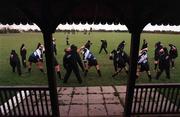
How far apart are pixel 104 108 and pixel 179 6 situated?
3.97 meters

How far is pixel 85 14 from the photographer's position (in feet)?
26.4

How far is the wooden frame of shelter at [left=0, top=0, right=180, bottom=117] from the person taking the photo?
6754 mm

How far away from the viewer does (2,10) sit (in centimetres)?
750

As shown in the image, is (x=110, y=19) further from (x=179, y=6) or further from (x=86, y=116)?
(x=86, y=116)

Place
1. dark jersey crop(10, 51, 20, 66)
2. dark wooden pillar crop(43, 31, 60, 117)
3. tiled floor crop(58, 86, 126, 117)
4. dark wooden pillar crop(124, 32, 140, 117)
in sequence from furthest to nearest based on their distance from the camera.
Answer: dark jersey crop(10, 51, 20, 66) → tiled floor crop(58, 86, 126, 117) → dark wooden pillar crop(124, 32, 140, 117) → dark wooden pillar crop(43, 31, 60, 117)

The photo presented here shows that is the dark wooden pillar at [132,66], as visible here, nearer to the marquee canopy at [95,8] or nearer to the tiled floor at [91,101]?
the marquee canopy at [95,8]

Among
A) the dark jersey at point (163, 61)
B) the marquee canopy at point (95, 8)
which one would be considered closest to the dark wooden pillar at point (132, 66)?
the marquee canopy at point (95, 8)

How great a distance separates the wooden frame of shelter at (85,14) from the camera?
6.75 m

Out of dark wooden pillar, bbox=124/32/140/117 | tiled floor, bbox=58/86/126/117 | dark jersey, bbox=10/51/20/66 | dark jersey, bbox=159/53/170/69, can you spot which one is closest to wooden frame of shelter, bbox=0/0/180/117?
dark wooden pillar, bbox=124/32/140/117

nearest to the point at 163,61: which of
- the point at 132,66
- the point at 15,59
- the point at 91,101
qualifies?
the point at 91,101

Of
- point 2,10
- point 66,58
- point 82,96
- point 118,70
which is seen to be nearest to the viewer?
point 2,10

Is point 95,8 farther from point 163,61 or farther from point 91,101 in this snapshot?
point 163,61

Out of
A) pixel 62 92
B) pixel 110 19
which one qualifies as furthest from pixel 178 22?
pixel 62 92

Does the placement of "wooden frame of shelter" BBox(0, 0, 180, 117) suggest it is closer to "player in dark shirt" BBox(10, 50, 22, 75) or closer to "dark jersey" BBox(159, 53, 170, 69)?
"dark jersey" BBox(159, 53, 170, 69)
